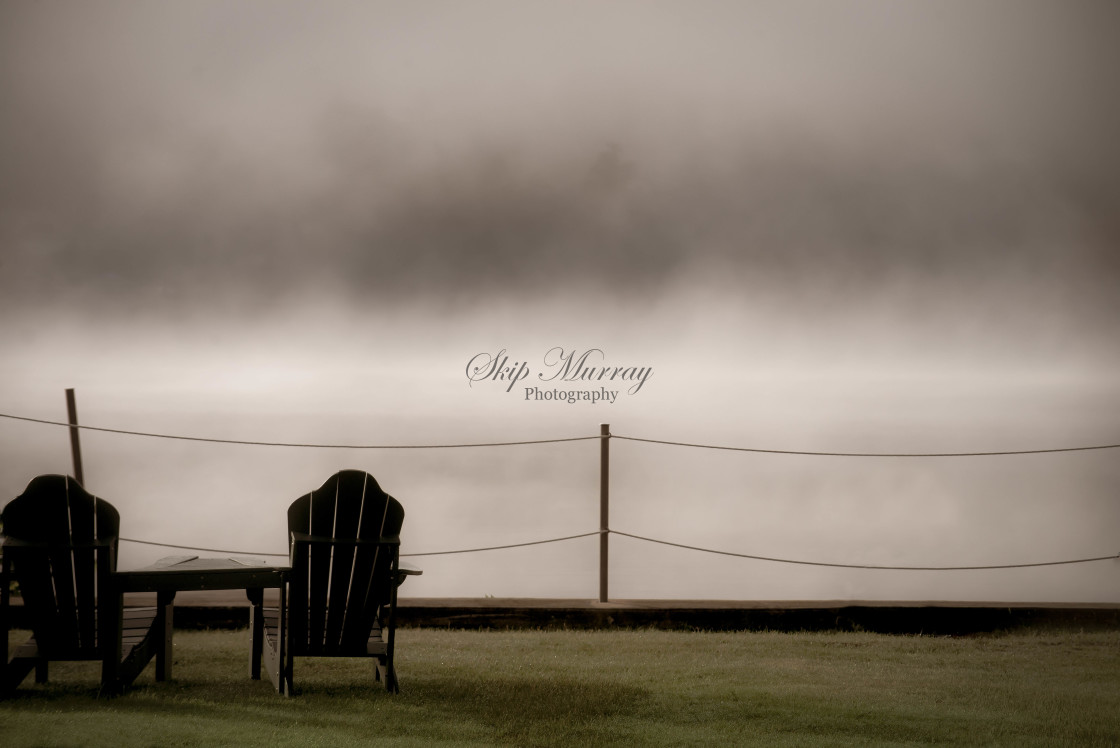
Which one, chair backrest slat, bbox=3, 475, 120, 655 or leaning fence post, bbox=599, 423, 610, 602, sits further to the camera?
leaning fence post, bbox=599, 423, 610, 602

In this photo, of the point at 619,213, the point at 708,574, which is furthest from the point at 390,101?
the point at 708,574

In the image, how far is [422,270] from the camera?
701 centimetres

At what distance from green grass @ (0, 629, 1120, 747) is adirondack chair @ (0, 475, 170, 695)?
5.2 inches

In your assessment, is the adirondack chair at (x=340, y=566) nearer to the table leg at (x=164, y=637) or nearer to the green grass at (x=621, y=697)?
the green grass at (x=621, y=697)

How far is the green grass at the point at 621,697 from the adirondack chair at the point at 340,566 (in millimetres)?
172

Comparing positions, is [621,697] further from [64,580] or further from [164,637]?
[64,580]

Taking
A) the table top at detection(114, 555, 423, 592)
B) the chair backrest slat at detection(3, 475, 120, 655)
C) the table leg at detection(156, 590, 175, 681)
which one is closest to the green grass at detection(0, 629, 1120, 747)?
the table leg at detection(156, 590, 175, 681)

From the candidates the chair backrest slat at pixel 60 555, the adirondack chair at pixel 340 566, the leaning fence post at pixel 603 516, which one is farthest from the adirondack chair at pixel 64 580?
the leaning fence post at pixel 603 516

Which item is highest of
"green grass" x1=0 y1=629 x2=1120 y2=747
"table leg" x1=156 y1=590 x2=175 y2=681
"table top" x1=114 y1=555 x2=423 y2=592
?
"table top" x1=114 y1=555 x2=423 y2=592

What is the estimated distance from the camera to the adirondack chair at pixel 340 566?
354 centimetres

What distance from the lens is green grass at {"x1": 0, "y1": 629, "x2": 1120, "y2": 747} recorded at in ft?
9.76

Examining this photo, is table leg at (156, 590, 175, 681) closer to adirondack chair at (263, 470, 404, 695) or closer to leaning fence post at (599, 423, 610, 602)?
adirondack chair at (263, 470, 404, 695)

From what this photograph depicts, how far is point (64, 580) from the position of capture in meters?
3.44

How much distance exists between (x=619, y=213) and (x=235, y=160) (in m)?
2.76
